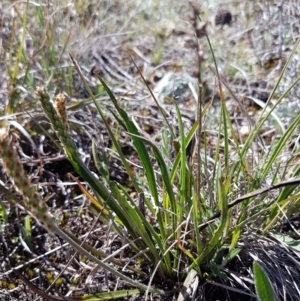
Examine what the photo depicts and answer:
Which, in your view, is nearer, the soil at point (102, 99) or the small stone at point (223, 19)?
the soil at point (102, 99)

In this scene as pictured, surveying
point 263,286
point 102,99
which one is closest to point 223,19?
point 102,99

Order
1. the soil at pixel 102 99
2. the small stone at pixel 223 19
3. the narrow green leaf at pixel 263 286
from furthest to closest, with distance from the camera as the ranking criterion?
the small stone at pixel 223 19 < the soil at pixel 102 99 < the narrow green leaf at pixel 263 286

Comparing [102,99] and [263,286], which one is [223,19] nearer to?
[102,99]

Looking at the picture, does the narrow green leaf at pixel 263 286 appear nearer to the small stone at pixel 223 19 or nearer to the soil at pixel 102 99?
the soil at pixel 102 99

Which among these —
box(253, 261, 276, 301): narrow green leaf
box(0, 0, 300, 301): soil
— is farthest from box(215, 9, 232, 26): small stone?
box(253, 261, 276, 301): narrow green leaf

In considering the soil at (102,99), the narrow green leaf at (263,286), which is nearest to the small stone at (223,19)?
the soil at (102,99)

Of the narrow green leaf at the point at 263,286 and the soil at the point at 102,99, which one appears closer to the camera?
the narrow green leaf at the point at 263,286

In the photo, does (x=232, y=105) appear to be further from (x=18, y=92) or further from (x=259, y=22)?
(x=18, y=92)

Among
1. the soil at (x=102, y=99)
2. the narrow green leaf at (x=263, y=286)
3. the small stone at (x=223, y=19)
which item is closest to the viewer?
the narrow green leaf at (x=263, y=286)

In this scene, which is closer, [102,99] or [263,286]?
[263,286]

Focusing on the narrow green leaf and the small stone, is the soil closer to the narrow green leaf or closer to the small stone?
the small stone

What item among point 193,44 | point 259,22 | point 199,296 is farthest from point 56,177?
point 259,22
